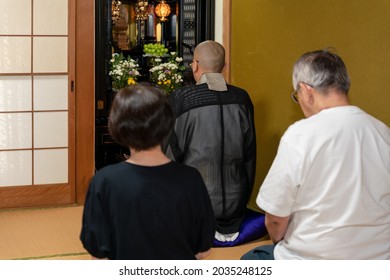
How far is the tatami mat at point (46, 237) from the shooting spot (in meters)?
3.59

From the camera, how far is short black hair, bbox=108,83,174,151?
67.6 inches

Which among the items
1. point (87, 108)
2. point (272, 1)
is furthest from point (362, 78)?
point (87, 108)

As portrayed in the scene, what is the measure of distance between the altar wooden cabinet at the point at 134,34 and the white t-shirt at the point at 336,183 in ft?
10.6

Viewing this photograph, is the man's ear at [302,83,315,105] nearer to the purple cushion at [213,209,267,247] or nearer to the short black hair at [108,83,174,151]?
the short black hair at [108,83,174,151]

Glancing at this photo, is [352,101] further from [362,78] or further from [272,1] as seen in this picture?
[272,1]

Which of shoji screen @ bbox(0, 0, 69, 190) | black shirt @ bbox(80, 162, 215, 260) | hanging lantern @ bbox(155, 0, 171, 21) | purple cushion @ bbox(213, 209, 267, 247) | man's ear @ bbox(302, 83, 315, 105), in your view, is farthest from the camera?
hanging lantern @ bbox(155, 0, 171, 21)

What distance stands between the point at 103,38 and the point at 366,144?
163 inches

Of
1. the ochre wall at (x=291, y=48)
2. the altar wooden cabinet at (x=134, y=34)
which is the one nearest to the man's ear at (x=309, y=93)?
the ochre wall at (x=291, y=48)

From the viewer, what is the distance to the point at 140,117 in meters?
1.72

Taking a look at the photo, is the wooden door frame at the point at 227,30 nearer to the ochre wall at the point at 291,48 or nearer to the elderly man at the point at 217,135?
the ochre wall at the point at 291,48

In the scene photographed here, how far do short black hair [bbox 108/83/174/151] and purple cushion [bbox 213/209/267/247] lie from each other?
6.81 feet

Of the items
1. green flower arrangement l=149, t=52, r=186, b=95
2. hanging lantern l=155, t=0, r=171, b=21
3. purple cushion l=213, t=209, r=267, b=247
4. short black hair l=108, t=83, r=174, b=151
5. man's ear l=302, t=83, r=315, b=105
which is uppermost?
hanging lantern l=155, t=0, r=171, b=21

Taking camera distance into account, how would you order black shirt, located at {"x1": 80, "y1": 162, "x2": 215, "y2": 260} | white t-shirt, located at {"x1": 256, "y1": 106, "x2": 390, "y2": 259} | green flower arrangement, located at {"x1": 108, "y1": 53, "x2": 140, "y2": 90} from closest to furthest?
black shirt, located at {"x1": 80, "y1": 162, "x2": 215, "y2": 260} → white t-shirt, located at {"x1": 256, "y1": 106, "x2": 390, "y2": 259} → green flower arrangement, located at {"x1": 108, "y1": 53, "x2": 140, "y2": 90}

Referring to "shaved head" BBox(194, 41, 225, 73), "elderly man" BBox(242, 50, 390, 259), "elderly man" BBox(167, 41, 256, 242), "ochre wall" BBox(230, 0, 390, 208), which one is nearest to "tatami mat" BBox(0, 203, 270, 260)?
"elderly man" BBox(167, 41, 256, 242)
